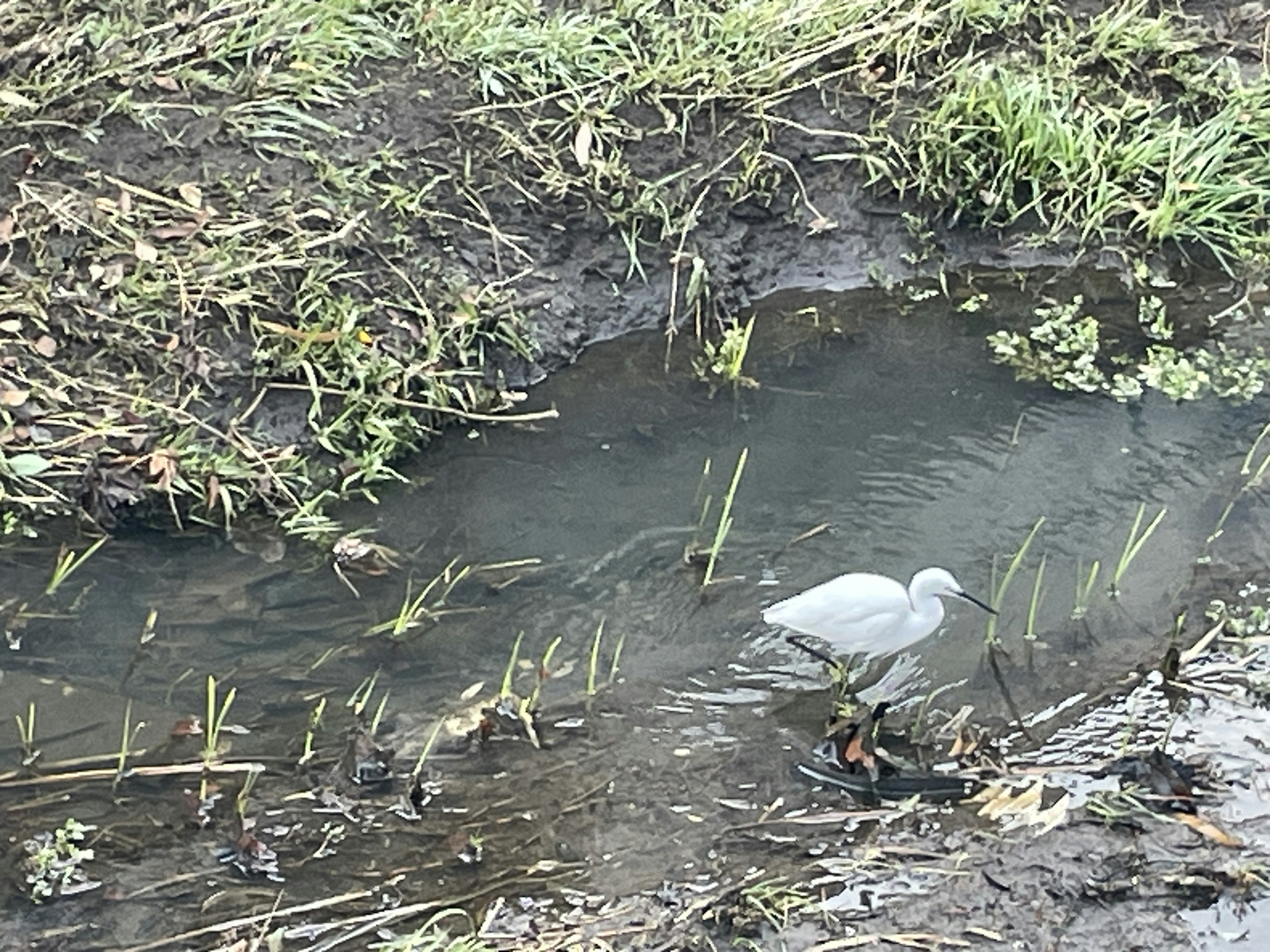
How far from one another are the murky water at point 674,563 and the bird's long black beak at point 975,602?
6.0 inches

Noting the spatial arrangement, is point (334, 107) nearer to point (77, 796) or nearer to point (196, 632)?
point (196, 632)

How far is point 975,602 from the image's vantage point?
437cm

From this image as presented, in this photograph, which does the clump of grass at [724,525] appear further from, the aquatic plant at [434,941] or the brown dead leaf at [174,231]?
the brown dead leaf at [174,231]

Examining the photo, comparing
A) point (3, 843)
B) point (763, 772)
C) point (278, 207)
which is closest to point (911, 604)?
point (763, 772)

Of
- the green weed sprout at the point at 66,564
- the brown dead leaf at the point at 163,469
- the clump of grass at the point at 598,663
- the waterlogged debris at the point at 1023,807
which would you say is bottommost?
the waterlogged debris at the point at 1023,807

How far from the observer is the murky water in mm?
4309

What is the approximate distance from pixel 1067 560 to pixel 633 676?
1548 mm

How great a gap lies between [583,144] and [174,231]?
1636 mm

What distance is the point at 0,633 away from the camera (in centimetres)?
455

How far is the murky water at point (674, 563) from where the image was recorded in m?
4.31

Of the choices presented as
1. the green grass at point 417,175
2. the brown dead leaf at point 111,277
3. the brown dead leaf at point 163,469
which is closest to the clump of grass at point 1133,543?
the green grass at point 417,175

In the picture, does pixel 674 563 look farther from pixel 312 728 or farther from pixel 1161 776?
pixel 1161 776

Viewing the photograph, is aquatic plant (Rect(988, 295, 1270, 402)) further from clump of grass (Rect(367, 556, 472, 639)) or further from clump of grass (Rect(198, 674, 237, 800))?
clump of grass (Rect(198, 674, 237, 800))

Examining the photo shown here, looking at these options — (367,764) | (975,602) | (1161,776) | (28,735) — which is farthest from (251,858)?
(1161,776)
